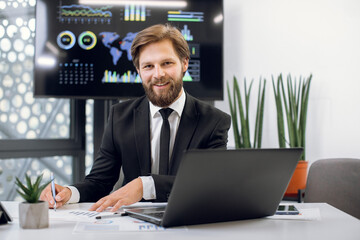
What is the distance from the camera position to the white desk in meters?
1.22

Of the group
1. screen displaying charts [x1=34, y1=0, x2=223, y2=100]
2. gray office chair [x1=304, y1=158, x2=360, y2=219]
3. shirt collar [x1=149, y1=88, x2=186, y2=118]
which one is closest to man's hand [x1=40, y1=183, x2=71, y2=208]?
shirt collar [x1=149, y1=88, x2=186, y2=118]

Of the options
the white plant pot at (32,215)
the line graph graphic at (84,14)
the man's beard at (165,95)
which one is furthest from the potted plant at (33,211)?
the line graph graphic at (84,14)

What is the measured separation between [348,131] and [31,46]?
104 inches

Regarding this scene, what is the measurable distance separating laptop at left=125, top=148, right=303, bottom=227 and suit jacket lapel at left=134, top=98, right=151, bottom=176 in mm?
782

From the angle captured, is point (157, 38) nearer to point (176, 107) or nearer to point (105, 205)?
point (176, 107)

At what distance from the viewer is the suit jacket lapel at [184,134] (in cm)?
220

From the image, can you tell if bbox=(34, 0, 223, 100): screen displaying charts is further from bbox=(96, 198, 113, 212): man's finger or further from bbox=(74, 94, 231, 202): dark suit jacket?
bbox=(96, 198, 113, 212): man's finger

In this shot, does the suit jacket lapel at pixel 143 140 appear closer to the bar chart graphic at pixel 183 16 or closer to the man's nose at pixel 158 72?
the man's nose at pixel 158 72

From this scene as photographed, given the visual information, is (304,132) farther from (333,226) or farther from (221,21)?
(333,226)

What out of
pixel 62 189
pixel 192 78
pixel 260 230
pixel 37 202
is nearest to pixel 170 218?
pixel 260 230

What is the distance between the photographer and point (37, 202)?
135 cm

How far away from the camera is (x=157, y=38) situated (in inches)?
91.7

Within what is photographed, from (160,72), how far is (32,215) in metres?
1.19

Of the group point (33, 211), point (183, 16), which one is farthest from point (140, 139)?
point (183, 16)
